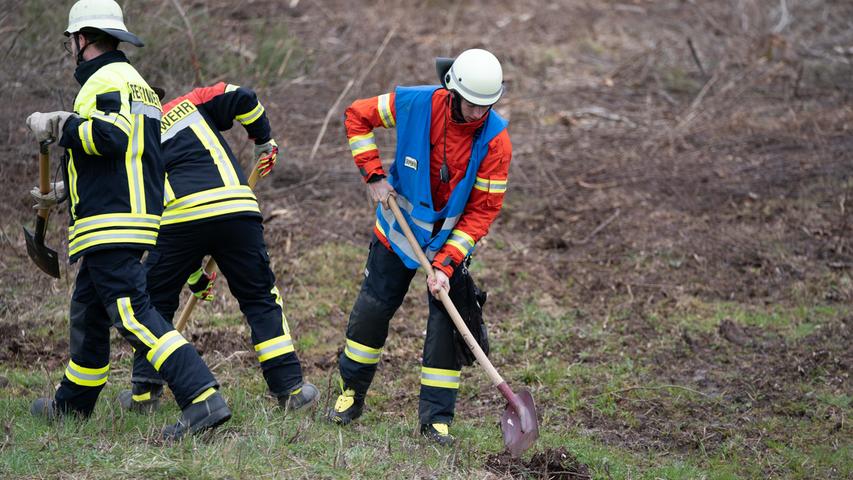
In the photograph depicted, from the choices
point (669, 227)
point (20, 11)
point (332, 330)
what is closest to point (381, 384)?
point (332, 330)

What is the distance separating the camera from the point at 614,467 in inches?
203

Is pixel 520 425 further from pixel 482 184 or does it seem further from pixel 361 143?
pixel 361 143

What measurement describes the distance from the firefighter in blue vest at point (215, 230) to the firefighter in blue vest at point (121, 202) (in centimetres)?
30

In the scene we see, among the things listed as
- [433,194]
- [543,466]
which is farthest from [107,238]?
[543,466]

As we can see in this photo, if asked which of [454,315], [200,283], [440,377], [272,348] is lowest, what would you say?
[440,377]

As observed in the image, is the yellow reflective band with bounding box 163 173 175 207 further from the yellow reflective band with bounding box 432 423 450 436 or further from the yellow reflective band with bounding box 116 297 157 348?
the yellow reflective band with bounding box 432 423 450 436

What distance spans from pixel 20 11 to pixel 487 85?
588cm

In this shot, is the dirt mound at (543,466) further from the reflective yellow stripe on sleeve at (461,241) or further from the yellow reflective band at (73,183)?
the yellow reflective band at (73,183)

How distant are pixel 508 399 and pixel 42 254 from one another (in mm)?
2612

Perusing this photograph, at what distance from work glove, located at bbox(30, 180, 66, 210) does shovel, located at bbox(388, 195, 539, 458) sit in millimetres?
1711

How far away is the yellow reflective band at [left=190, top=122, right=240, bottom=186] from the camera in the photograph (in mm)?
5074

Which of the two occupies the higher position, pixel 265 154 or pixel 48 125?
pixel 48 125

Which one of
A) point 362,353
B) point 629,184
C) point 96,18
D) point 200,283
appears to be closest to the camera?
point 96,18

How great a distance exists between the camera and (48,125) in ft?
14.3
